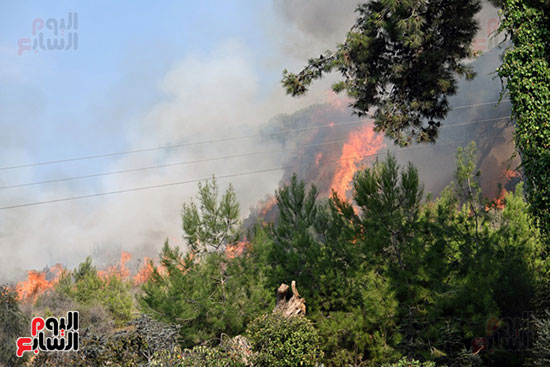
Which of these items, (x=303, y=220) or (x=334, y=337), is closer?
(x=334, y=337)

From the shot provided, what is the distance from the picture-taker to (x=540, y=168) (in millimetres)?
8641

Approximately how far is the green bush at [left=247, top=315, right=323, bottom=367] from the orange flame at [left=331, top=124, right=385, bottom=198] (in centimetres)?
6134

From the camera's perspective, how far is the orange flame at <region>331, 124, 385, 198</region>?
76.4 meters

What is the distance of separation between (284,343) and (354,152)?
7503 centimetres

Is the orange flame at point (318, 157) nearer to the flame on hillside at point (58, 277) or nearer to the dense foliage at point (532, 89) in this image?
the flame on hillside at point (58, 277)

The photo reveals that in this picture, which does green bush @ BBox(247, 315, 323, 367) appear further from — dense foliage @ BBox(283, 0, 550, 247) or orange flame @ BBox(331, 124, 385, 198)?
orange flame @ BBox(331, 124, 385, 198)

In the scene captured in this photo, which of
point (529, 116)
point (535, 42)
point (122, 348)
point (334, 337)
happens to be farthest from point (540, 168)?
point (122, 348)

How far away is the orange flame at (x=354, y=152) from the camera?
251 ft

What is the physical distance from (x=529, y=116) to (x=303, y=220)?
10.7 m

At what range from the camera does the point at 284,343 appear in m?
12.4

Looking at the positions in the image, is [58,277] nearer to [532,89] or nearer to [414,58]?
[414,58]

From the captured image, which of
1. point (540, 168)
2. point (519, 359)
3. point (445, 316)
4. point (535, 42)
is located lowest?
point (519, 359)

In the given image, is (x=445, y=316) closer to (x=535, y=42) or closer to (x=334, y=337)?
(x=334, y=337)

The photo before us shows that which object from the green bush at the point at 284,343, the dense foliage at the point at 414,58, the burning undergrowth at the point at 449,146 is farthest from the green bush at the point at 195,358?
the burning undergrowth at the point at 449,146
